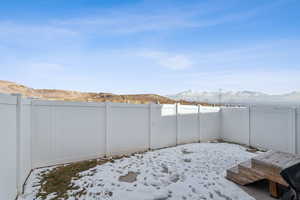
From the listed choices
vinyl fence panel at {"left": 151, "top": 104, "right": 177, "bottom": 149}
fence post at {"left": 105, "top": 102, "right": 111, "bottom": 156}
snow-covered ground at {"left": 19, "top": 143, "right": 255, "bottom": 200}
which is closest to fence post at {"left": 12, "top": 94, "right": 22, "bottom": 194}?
snow-covered ground at {"left": 19, "top": 143, "right": 255, "bottom": 200}

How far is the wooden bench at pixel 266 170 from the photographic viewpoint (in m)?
2.35

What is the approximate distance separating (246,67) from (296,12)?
287 centimetres

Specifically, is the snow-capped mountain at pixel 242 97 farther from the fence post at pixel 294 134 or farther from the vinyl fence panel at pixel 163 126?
the vinyl fence panel at pixel 163 126

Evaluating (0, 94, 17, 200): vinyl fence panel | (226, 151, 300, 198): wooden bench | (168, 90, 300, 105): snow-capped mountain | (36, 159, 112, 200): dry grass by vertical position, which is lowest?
(36, 159, 112, 200): dry grass

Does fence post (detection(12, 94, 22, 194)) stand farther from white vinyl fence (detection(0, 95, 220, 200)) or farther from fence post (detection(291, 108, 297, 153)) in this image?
fence post (detection(291, 108, 297, 153))

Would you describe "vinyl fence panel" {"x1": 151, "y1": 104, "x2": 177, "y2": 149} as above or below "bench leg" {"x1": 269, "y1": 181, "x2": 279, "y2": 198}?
above

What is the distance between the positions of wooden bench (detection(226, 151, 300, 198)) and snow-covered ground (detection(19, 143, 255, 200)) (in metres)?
0.22

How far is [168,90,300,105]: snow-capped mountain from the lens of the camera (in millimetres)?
10102

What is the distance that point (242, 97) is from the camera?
14188mm

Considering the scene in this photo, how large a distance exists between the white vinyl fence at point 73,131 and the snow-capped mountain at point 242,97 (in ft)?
26.6

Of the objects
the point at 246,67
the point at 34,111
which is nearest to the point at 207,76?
the point at 246,67

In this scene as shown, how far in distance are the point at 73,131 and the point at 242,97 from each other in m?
15.2

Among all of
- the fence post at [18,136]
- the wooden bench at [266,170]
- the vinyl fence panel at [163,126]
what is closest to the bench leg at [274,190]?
the wooden bench at [266,170]

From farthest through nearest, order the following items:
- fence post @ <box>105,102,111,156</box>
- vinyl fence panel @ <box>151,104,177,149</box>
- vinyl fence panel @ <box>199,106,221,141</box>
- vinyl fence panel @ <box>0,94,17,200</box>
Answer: vinyl fence panel @ <box>199,106,221,141</box> → vinyl fence panel @ <box>151,104,177,149</box> → fence post @ <box>105,102,111,156</box> → vinyl fence panel @ <box>0,94,17,200</box>
